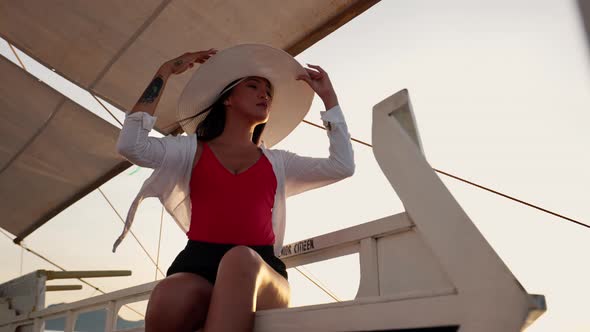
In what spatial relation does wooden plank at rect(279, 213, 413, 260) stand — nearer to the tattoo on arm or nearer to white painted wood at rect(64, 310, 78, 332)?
the tattoo on arm

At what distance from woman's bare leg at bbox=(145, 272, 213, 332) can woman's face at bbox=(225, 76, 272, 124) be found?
23.5 inches

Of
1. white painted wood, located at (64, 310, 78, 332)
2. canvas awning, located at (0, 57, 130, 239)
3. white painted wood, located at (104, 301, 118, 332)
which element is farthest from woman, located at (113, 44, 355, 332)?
canvas awning, located at (0, 57, 130, 239)

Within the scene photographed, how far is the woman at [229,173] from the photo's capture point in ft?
3.62

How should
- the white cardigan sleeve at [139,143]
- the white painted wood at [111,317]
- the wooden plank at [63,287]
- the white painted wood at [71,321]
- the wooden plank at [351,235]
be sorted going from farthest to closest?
the wooden plank at [63,287]
the white painted wood at [71,321]
the white painted wood at [111,317]
the white cardigan sleeve at [139,143]
the wooden plank at [351,235]

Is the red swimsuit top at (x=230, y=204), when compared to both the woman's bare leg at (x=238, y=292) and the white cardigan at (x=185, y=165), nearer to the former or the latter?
the white cardigan at (x=185, y=165)

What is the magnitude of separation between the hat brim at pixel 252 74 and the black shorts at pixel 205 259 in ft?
1.82

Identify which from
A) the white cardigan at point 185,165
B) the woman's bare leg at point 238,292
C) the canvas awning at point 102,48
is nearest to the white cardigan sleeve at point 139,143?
the white cardigan at point 185,165

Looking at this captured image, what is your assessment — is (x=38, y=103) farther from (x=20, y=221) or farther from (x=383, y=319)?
(x=383, y=319)

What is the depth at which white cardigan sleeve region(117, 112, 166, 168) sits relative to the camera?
1359 mm

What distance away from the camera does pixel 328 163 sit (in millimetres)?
1526

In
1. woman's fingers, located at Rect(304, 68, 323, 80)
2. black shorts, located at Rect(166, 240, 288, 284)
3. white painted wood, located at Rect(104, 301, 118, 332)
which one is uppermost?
woman's fingers, located at Rect(304, 68, 323, 80)

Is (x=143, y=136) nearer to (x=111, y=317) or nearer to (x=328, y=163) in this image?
(x=328, y=163)

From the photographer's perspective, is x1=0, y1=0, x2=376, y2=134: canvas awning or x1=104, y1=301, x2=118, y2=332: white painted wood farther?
x1=0, y1=0, x2=376, y2=134: canvas awning

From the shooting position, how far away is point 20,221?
6.00 metres
